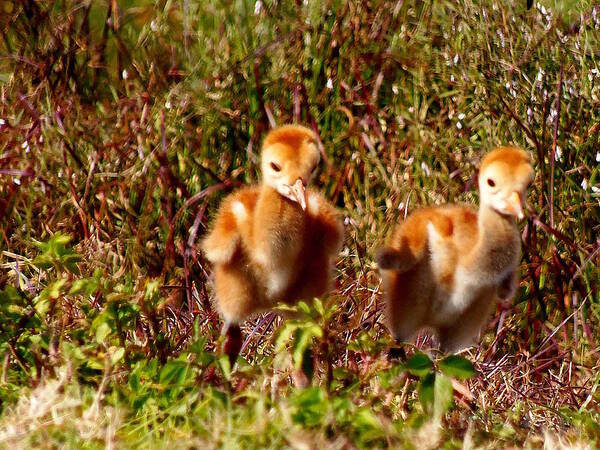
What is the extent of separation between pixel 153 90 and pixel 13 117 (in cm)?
59

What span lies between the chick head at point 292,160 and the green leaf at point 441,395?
21.5 inches

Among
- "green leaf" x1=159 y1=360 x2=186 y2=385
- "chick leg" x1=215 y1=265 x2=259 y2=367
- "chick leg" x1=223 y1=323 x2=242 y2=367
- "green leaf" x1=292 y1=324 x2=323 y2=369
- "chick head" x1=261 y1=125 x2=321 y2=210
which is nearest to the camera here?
"green leaf" x1=292 y1=324 x2=323 y2=369

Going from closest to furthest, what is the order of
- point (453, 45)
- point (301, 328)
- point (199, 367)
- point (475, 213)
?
point (301, 328) → point (199, 367) → point (475, 213) → point (453, 45)

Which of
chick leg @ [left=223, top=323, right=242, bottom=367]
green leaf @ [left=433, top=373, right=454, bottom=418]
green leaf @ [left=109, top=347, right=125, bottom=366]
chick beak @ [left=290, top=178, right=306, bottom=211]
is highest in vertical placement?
chick beak @ [left=290, top=178, right=306, bottom=211]

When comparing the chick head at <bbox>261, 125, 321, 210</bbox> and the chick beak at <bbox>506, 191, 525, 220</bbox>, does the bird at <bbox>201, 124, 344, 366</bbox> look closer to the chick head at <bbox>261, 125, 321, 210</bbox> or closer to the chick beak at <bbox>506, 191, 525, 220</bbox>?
the chick head at <bbox>261, 125, 321, 210</bbox>

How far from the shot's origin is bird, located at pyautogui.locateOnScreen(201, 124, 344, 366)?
2.85m

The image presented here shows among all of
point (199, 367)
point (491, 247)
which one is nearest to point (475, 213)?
point (491, 247)

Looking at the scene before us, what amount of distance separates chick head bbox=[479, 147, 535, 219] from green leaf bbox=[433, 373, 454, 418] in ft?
1.50

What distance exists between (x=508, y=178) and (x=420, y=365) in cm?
52

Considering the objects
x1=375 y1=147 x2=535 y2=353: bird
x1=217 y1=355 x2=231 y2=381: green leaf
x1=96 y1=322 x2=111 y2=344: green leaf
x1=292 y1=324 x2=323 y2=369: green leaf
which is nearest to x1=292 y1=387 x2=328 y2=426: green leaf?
x1=292 y1=324 x2=323 y2=369: green leaf

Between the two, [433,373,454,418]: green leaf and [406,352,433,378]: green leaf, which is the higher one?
[406,352,433,378]: green leaf

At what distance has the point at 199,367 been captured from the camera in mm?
2932

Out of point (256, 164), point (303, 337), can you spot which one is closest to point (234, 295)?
point (303, 337)

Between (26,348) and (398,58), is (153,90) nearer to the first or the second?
(398,58)
